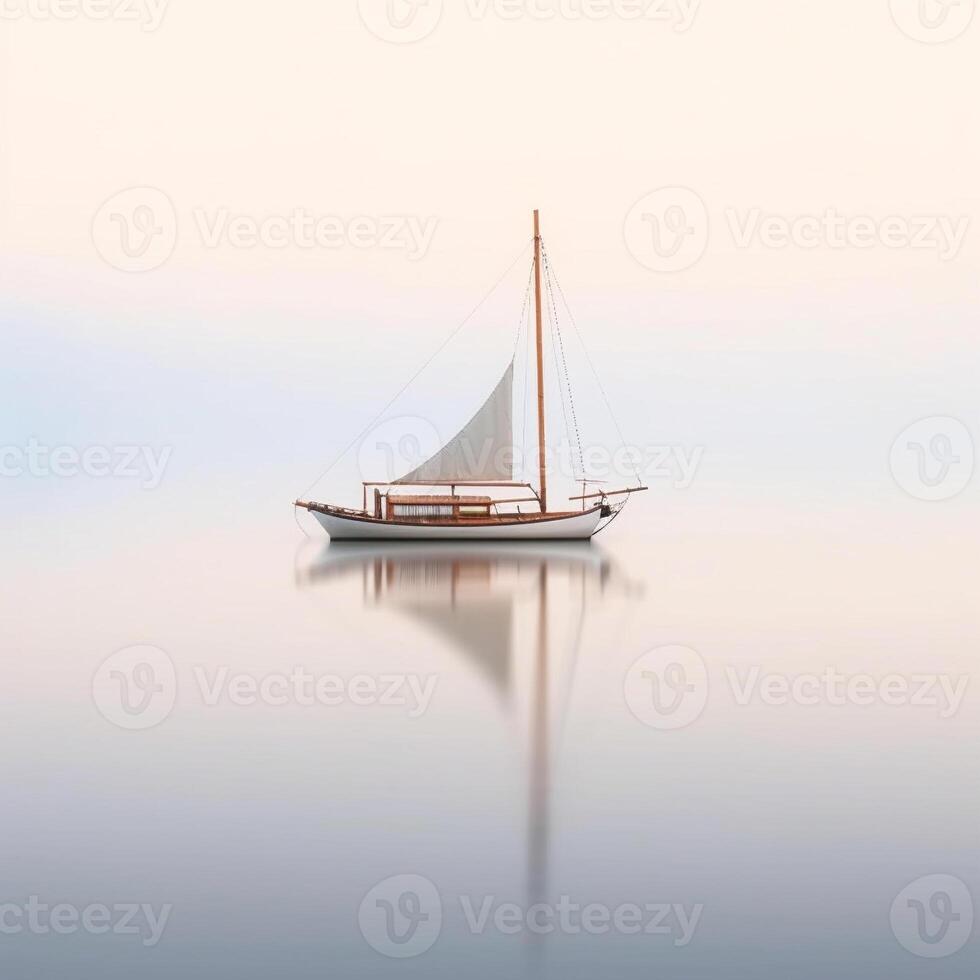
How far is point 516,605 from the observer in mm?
17719

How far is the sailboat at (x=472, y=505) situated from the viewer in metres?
28.6

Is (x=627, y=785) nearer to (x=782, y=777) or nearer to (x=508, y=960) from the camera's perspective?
(x=782, y=777)

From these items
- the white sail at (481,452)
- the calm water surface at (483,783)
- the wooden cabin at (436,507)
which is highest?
the white sail at (481,452)

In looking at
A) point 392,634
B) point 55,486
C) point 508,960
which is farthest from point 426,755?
point 55,486

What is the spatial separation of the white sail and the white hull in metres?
1.46

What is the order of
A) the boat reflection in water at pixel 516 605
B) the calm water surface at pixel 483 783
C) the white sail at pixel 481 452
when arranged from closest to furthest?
the calm water surface at pixel 483 783 < the boat reflection in water at pixel 516 605 < the white sail at pixel 481 452

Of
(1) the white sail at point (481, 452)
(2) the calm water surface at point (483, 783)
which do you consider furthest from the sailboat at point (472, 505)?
(2) the calm water surface at point (483, 783)

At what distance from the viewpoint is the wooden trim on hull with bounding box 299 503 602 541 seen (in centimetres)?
2858

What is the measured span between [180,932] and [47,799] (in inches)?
116

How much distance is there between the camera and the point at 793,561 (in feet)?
79.5

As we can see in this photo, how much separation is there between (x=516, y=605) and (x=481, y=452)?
12.1 meters

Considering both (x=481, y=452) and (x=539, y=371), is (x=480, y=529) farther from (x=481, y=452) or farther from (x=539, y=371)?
(x=539, y=371)

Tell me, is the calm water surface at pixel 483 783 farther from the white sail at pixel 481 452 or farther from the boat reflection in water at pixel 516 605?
the white sail at pixel 481 452

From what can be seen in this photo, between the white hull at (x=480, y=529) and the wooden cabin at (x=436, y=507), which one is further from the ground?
the wooden cabin at (x=436, y=507)
